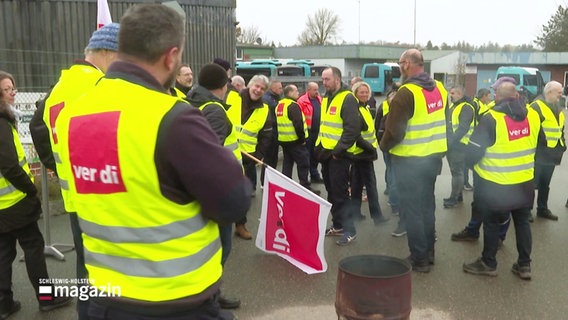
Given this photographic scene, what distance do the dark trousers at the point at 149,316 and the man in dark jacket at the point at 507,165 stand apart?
3.46 meters

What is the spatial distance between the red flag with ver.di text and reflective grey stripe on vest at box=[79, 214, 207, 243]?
4.47ft

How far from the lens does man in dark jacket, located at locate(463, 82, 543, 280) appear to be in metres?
4.64

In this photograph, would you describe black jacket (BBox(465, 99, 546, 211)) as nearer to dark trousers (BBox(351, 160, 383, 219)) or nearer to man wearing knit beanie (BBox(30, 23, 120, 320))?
dark trousers (BBox(351, 160, 383, 219))

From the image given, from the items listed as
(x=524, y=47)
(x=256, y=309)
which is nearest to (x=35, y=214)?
(x=256, y=309)

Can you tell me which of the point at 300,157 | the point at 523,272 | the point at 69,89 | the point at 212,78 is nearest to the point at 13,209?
the point at 69,89

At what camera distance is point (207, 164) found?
1712 mm

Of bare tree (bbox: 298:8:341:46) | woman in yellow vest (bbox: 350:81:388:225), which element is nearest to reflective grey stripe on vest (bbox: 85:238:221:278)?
woman in yellow vest (bbox: 350:81:388:225)

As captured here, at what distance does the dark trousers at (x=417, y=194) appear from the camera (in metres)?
4.82

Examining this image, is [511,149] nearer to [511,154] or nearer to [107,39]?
[511,154]

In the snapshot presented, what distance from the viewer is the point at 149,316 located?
5.97ft

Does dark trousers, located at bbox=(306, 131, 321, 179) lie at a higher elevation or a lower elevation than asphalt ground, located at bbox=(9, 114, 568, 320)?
higher

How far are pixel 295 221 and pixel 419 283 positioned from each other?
2.05m

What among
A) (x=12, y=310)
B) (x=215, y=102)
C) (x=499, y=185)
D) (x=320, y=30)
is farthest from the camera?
(x=320, y=30)

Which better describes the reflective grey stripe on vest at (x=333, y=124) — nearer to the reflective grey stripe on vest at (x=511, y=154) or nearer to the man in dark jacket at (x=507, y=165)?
Answer: the man in dark jacket at (x=507, y=165)
